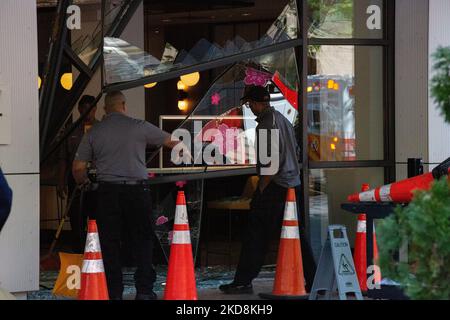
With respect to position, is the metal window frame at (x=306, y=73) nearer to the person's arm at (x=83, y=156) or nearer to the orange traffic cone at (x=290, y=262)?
the person's arm at (x=83, y=156)

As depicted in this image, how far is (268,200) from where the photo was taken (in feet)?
31.0

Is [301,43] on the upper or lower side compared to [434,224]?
upper

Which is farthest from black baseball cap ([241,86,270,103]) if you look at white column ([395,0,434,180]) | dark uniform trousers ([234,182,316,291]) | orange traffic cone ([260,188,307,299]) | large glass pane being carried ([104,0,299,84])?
white column ([395,0,434,180])

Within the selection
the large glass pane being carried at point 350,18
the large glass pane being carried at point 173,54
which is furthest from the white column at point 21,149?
the large glass pane being carried at point 350,18

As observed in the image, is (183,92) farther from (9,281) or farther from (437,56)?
(437,56)

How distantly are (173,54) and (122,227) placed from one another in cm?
201

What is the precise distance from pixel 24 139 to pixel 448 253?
4.68 m

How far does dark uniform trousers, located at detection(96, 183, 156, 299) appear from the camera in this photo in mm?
8492

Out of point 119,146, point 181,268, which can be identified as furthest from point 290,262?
point 119,146

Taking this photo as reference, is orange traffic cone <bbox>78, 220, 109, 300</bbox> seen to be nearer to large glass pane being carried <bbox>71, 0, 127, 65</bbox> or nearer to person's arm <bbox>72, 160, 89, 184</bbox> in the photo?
person's arm <bbox>72, 160, 89, 184</bbox>

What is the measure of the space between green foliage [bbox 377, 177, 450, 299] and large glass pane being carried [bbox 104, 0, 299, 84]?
200 inches

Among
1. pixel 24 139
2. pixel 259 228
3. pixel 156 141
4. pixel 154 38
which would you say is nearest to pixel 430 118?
pixel 259 228

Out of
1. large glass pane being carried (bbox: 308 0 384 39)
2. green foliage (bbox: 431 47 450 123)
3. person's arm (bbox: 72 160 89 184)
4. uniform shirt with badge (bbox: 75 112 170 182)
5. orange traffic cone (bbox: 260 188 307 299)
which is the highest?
large glass pane being carried (bbox: 308 0 384 39)

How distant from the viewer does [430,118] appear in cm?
996
